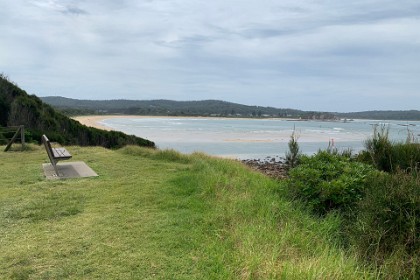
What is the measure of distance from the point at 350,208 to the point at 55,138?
15160 millimetres

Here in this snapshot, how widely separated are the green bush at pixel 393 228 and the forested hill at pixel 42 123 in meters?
13.8

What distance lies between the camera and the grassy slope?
2.95 m

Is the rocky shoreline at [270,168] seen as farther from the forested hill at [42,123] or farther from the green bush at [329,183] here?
the forested hill at [42,123]

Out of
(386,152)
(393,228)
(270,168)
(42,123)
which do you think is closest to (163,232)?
(393,228)

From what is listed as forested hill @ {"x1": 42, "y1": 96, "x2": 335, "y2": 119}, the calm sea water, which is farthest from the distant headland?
the calm sea water

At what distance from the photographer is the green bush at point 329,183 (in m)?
4.50

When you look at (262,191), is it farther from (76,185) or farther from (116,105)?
(116,105)

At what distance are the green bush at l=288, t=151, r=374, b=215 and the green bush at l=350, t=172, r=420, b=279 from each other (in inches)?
29.1

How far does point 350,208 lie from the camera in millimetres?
4375

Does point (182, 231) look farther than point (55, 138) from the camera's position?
No

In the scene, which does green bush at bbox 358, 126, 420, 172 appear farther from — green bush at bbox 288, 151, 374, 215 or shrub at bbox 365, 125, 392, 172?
green bush at bbox 288, 151, 374, 215

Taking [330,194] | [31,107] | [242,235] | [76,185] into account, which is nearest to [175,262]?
[242,235]

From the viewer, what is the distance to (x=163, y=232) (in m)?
3.92

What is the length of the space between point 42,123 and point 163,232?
17.4 metres
